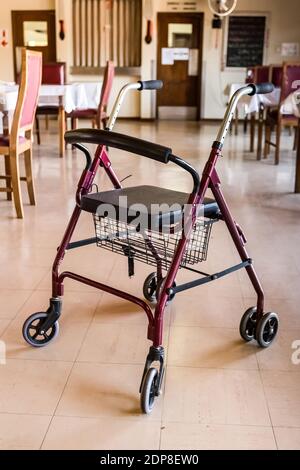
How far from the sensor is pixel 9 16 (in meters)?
9.64

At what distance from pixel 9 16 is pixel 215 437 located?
9.84 meters

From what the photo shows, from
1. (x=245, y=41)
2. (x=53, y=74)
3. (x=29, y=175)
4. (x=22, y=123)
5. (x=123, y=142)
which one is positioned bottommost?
(x=29, y=175)

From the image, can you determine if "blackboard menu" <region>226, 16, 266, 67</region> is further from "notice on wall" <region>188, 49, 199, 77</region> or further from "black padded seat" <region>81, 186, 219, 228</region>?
"black padded seat" <region>81, 186, 219, 228</region>

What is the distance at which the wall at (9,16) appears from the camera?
9.55m

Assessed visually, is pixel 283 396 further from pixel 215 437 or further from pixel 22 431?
pixel 22 431

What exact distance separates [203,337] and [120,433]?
607 millimetres

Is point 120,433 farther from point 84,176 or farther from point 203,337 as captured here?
point 84,176

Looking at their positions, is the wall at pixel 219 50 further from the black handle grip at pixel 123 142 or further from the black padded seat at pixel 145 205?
the black handle grip at pixel 123 142

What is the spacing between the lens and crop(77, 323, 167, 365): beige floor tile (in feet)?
5.66

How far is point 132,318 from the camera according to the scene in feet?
6.65

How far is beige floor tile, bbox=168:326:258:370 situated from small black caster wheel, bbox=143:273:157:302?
0.25 meters

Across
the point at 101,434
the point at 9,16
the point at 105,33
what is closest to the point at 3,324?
the point at 101,434

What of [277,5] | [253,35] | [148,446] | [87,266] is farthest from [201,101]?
[148,446]

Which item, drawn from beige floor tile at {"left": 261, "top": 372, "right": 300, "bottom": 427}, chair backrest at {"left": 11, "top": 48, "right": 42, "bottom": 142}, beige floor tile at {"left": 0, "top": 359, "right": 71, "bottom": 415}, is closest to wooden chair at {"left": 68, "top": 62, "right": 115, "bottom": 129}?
chair backrest at {"left": 11, "top": 48, "right": 42, "bottom": 142}
